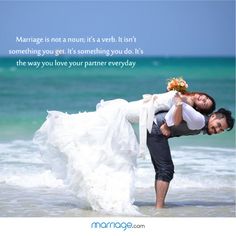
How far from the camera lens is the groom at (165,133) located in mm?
6406

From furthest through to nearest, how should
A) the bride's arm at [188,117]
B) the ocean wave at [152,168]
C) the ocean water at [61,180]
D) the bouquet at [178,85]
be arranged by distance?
the ocean wave at [152,168]
the ocean water at [61,180]
the bouquet at [178,85]
the bride's arm at [188,117]

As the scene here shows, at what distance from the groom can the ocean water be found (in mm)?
246

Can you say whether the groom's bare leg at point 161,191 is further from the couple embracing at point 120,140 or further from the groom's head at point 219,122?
the groom's head at point 219,122

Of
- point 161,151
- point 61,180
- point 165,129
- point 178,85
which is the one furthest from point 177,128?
point 61,180

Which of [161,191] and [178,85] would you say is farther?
[161,191]

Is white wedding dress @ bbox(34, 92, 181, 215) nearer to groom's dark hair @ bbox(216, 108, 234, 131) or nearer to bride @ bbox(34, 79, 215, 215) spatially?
bride @ bbox(34, 79, 215, 215)

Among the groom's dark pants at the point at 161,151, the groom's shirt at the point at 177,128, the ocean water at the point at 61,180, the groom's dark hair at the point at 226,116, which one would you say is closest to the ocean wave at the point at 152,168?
the ocean water at the point at 61,180

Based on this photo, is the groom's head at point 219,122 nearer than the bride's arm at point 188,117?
No

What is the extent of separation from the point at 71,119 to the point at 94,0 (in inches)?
39.6

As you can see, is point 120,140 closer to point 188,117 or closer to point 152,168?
point 188,117

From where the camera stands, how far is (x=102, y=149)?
654 cm

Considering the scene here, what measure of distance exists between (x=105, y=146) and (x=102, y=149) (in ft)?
0.11
